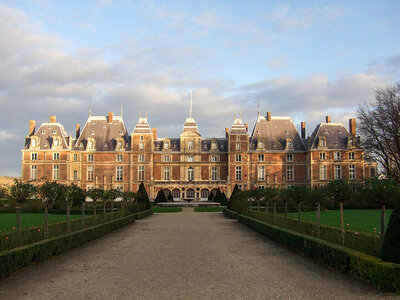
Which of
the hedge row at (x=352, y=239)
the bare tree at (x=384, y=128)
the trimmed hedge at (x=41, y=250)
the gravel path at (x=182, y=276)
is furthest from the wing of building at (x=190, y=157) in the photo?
the gravel path at (x=182, y=276)

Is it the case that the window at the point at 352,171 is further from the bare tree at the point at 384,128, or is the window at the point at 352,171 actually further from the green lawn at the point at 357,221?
the green lawn at the point at 357,221

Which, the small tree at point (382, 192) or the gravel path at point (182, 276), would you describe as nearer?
the gravel path at point (182, 276)

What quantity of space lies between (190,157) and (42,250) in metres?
50.7

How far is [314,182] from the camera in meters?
57.5


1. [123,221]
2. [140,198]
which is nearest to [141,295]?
[123,221]

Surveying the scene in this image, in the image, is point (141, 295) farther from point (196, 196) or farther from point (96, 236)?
point (196, 196)

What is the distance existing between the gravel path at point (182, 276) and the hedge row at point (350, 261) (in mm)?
204

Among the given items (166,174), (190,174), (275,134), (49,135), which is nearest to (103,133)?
(49,135)

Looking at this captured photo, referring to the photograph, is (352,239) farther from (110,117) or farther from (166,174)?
(110,117)

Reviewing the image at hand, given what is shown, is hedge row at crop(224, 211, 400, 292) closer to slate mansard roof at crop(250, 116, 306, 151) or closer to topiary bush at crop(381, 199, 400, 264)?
topiary bush at crop(381, 199, 400, 264)

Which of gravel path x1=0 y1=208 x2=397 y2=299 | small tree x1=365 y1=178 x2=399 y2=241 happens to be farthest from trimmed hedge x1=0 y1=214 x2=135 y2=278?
small tree x1=365 y1=178 x2=399 y2=241

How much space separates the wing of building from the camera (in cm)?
5775

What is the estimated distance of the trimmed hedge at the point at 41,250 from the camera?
31.0ft

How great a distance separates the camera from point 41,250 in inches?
448
